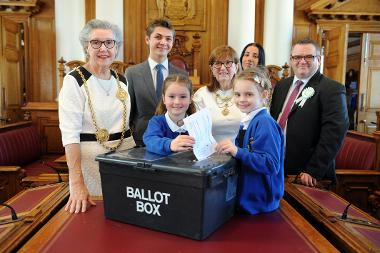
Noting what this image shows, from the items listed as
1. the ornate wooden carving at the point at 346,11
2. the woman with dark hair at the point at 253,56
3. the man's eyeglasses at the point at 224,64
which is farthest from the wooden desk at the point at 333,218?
the ornate wooden carving at the point at 346,11

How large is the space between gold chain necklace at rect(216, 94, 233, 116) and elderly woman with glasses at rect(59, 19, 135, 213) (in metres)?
0.64

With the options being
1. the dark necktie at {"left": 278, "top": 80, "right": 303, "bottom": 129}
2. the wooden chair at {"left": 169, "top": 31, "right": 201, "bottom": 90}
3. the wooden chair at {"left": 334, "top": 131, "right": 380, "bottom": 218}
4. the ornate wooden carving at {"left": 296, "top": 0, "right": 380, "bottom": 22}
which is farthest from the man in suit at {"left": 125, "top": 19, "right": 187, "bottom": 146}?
the ornate wooden carving at {"left": 296, "top": 0, "right": 380, "bottom": 22}

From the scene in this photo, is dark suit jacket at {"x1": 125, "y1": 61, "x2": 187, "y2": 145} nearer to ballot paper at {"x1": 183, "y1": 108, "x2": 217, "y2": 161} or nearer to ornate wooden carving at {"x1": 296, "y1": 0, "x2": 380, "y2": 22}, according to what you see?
ballot paper at {"x1": 183, "y1": 108, "x2": 217, "y2": 161}

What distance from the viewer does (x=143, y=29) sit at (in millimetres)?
6867

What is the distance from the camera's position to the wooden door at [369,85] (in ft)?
25.0

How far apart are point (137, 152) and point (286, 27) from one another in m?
5.83

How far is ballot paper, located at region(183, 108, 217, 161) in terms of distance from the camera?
1163 mm

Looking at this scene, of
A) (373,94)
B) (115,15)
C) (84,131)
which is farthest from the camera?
(373,94)

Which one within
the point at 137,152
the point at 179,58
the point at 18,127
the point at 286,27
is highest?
the point at 286,27

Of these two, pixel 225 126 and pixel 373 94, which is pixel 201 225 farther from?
pixel 373 94

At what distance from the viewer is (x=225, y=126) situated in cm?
215

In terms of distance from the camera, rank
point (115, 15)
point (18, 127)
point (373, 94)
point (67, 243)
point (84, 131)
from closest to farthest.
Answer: point (67, 243) < point (84, 131) < point (18, 127) < point (115, 15) < point (373, 94)

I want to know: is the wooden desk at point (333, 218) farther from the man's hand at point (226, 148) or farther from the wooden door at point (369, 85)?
the wooden door at point (369, 85)

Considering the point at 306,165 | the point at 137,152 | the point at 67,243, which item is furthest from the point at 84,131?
the point at 306,165
